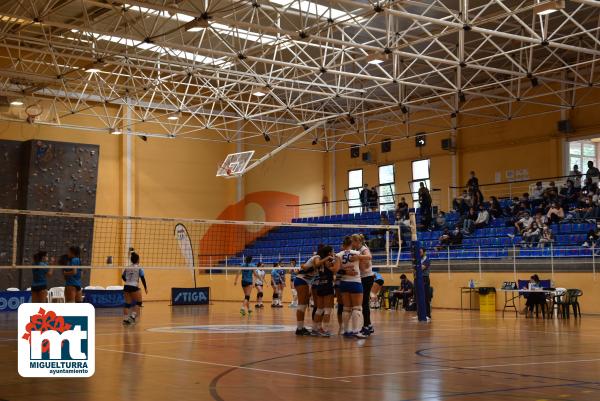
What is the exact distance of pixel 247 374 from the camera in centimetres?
942

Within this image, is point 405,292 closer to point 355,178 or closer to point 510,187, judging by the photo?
point 510,187

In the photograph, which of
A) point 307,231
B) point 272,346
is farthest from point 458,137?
point 272,346

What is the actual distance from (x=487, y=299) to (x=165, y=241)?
15.3 metres

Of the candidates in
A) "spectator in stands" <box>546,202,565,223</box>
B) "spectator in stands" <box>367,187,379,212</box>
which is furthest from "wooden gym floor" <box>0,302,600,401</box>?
"spectator in stands" <box>367,187,379,212</box>

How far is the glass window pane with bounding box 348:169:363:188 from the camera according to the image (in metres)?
40.9

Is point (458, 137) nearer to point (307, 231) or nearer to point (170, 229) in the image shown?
point (307, 231)

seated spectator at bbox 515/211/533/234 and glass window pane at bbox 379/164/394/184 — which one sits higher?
glass window pane at bbox 379/164/394/184

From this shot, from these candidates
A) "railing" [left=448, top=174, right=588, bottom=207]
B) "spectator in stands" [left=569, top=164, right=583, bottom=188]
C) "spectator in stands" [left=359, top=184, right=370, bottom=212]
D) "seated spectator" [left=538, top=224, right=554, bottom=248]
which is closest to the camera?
"seated spectator" [left=538, top=224, right=554, bottom=248]

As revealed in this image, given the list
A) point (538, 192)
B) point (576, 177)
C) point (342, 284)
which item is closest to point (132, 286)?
point (342, 284)

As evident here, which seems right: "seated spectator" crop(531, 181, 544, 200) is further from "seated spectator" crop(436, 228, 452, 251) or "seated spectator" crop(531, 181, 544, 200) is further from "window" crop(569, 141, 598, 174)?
"seated spectator" crop(436, 228, 452, 251)

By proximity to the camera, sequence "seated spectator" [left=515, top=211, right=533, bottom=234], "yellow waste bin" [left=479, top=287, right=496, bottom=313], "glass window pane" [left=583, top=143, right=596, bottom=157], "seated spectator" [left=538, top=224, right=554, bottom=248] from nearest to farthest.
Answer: "seated spectator" [left=538, top=224, right=554, bottom=248] → "yellow waste bin" [left=479, top=287, right=496, bottom=313] → "seated spectator" [left=515, top=211, right=533, bottom=234] → "glass window pane" [left=583, top=143, right=596, bottom=157]

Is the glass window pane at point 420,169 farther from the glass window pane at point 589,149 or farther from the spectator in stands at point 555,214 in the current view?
the spectator in stands at point 555,214

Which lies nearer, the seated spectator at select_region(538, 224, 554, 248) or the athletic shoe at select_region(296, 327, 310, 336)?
the athletic shoe at select_region(296, 327, 310, 336)

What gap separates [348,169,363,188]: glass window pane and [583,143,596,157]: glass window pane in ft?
37.8
